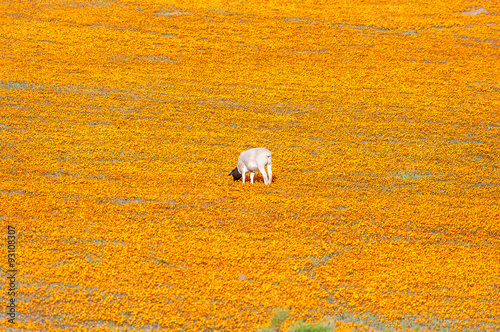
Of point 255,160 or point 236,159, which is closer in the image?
point 255,160

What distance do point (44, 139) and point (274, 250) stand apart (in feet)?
57.9

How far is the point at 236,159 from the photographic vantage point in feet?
79.5

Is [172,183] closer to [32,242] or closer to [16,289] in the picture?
[32,242]

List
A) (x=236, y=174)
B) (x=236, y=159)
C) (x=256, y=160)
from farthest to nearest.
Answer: (x=236, y=159), (x=236, y=174), (x=256, y=160)

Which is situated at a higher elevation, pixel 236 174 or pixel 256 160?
pixel 256 160

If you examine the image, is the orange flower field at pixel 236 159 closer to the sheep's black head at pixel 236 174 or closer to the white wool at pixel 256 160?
the sheep's black head at pixel 236 174

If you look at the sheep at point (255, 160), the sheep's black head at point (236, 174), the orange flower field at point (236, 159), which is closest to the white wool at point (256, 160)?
the sheep at point (255, 160)

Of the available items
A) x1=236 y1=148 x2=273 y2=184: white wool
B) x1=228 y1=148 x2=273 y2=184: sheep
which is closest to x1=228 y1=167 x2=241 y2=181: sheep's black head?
x1=228 y1=148 x2=273 y2=184: sheep

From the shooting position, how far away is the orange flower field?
12.4 meters

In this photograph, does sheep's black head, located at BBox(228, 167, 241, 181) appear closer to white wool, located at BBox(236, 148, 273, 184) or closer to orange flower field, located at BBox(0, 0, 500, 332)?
orange flower field, located at BBox(0, 0, 500, 332)

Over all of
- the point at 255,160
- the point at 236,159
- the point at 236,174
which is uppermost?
the point at 255,160

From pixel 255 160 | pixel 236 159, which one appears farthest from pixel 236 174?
pixel 236 159

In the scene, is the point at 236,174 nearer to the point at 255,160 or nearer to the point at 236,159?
the point at 255,160

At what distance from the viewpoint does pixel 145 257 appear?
14219 millimetres
